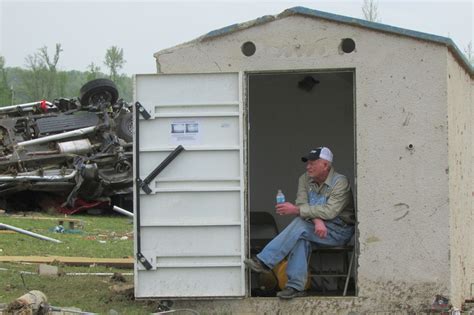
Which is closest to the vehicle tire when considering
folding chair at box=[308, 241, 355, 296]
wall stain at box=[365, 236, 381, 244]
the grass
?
the grass

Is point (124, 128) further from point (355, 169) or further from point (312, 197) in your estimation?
point (355, 169)

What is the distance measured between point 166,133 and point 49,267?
395 centimetres

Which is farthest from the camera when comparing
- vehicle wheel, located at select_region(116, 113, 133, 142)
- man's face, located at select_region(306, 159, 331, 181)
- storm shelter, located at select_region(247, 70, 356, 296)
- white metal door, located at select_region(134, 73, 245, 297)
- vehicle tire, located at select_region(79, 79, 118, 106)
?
vehicle wheel, located at select_region(116, 113, 133, 142)

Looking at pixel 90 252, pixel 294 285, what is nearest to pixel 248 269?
pixel 294 285

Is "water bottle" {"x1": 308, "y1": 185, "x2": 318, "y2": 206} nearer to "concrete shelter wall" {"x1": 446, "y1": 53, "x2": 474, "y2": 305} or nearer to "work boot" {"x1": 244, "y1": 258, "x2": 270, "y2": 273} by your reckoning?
"work boot" {"x1": 244, "y1": 258, "x2": 270, "y2": 273}

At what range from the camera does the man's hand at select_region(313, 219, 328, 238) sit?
7945 mm

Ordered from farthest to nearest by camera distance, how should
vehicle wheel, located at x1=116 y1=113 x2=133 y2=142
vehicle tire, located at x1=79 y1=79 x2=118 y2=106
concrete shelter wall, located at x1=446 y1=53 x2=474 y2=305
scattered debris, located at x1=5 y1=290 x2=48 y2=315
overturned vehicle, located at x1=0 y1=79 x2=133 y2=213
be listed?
vehicle wheel, located at x1=116 y1=113 x2=133 y2=142
vehicle tire, located at x1=79 y1=79 x2=118 y2=106
overturned vehicle, located at x1=0 y1=79 x2=133 y2=213
concrete shelter wall, located at x1=446 y1=53 x2=474 y2=305
scattered debris, located at x1=5 y1=290 x2=48 y2=315

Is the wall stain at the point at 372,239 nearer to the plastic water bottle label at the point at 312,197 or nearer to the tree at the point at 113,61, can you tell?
the plastic water bottle label at the point at 312,197

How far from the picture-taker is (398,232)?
7.93 meters

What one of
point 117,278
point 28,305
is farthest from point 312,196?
point 117,278

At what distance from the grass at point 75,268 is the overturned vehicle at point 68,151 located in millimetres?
843

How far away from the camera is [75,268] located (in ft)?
Result: 39.1

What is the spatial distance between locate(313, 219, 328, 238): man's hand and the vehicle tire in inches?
555

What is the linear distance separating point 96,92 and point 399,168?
14.6 meters
